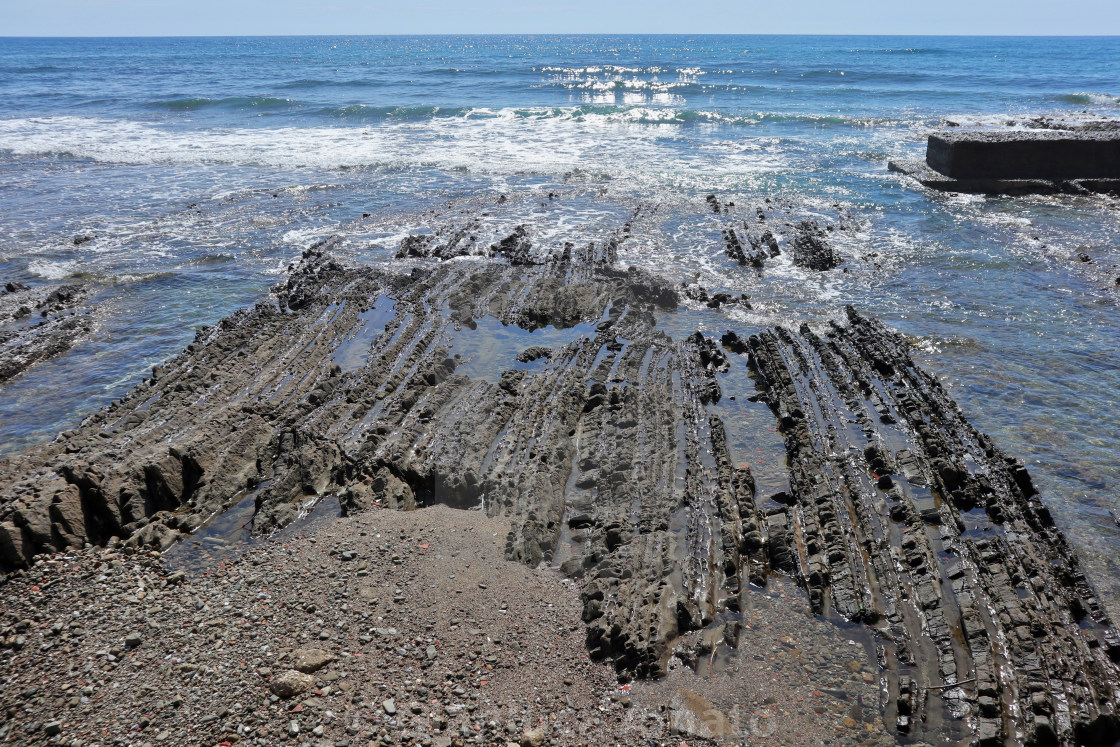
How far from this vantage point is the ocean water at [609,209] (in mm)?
11352

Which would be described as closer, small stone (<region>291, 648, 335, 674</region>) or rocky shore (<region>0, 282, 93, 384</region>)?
small stone (<region>291, 648, 335, 674</region>)

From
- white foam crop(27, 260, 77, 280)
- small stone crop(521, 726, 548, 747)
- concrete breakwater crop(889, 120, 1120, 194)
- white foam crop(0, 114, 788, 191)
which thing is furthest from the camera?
white foam crop(0, 114, 788, 191)

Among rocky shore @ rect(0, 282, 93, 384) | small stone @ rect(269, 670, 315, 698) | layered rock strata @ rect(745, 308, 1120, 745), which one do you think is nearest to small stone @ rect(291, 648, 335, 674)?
small stone @ rect(269, 670, 315, 698)

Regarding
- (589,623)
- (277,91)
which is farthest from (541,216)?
(277,91)

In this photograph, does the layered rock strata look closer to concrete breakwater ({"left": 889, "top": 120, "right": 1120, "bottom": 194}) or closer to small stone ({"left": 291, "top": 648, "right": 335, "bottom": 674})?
small stone ({"left": 291, "top": 648, "right": 335, "bottom": 674})

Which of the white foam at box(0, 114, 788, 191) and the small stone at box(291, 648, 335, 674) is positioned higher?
the white foam at box(0, 114, 788, 191)

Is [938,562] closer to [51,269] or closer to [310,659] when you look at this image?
[310,659]

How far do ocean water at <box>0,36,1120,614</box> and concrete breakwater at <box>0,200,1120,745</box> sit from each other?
123 cm

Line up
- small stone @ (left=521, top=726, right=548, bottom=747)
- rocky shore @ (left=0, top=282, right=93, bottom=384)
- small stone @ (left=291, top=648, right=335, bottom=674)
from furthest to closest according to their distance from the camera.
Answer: rocky shore @ (left=0, top=282, right=93, bottom=384) → small stone @ (left=291, top=648, right=335, bottom=674) → small stone @ (left=521, top=726, right=548, bottom=747)

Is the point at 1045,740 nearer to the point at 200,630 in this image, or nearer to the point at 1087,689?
the point at 1087,689

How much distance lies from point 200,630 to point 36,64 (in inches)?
3758

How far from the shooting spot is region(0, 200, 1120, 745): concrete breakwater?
6410 millimetres

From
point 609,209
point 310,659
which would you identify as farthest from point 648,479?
point 609,209

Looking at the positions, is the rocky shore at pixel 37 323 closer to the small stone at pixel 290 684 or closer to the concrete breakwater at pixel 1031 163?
the small stone at pixel 290 684
